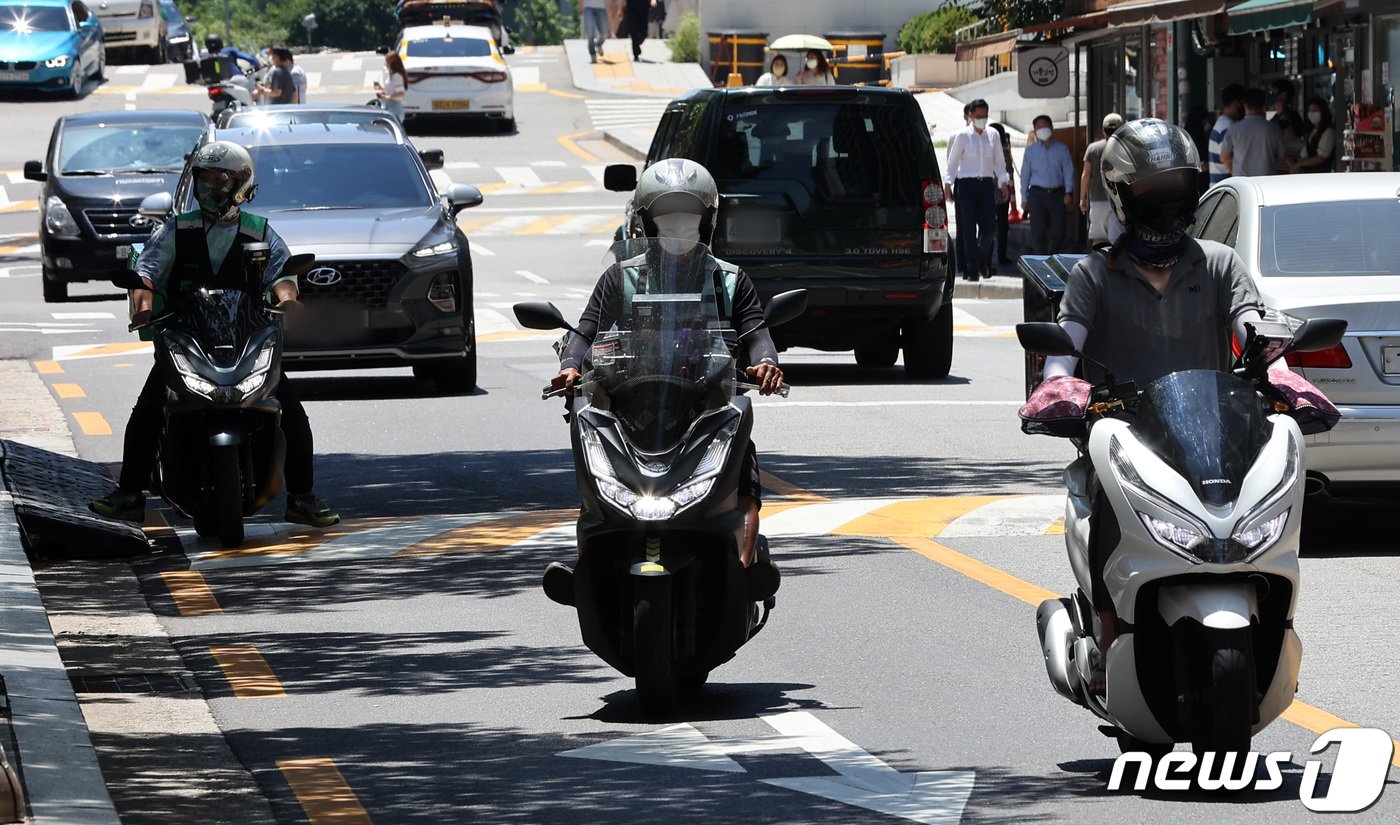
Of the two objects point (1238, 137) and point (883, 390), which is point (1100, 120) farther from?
point (883, 390)

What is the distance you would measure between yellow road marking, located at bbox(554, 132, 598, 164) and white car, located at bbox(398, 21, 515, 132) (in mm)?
1259

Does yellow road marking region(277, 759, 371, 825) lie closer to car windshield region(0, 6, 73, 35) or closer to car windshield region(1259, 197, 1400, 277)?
car windshield region(1259, 197, 1400, 277)

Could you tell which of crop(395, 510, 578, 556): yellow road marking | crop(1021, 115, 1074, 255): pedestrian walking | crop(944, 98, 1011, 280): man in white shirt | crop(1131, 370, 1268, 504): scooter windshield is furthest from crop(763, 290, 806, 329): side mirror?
crop(1021, 115, 1074, 255): pedestrian walking

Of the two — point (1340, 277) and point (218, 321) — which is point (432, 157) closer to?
point (218, 321)

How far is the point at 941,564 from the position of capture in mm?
10953

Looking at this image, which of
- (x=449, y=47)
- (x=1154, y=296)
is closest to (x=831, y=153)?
(x=1154, y=296)

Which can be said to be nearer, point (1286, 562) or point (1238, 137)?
point (1286, 562)

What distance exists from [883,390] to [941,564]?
773 centimetres

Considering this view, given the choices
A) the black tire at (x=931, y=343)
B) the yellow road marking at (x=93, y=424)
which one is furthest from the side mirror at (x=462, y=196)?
the black tire at (x=931, y=343)

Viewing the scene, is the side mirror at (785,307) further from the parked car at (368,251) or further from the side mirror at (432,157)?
the side mirror at (432,157)

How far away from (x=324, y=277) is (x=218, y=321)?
18.4 ft

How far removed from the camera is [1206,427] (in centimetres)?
643

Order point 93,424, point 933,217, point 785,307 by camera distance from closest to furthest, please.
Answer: point 785,307 < point 93,424 < point 933,217

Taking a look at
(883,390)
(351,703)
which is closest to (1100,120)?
(883,390)
